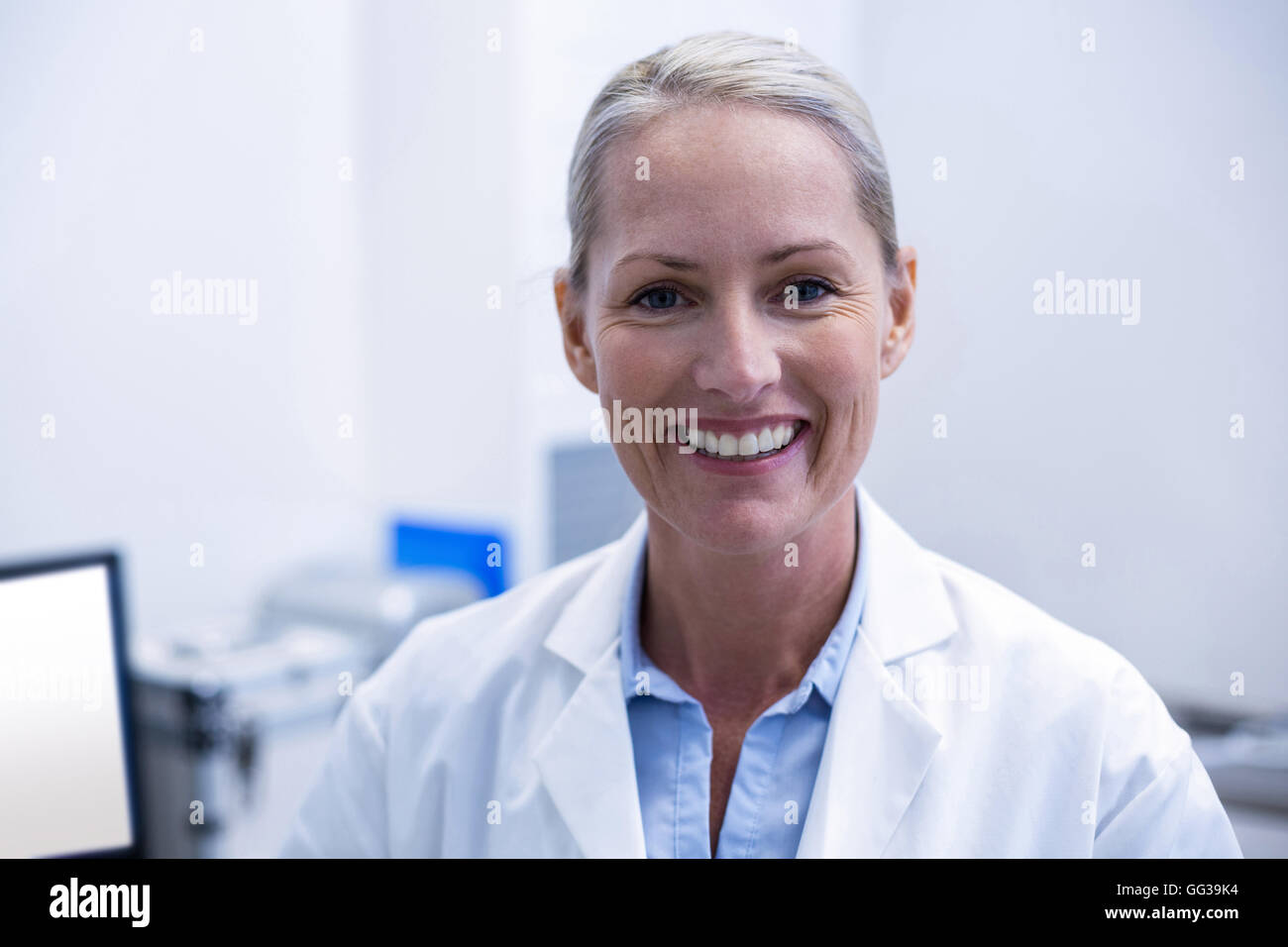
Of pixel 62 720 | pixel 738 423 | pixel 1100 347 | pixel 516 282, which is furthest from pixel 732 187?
pixel 516 282

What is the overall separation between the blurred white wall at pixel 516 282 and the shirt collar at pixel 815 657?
0.65 meters

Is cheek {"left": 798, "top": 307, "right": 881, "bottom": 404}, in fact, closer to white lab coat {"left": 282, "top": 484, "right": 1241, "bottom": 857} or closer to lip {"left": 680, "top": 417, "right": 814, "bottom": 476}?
lip {"left": 680, "top": 417, "right": 814, "bottom": 476}

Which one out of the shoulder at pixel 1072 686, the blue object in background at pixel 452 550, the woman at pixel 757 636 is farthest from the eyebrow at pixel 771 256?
the blue object in background at pixel 452 550

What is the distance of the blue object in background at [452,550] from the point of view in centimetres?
230

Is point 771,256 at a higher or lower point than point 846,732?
higher

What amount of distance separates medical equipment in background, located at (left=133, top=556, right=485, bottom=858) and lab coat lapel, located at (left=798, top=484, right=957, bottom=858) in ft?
3.57

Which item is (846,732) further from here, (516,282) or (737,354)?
(516,282)

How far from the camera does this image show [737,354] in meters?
0.74

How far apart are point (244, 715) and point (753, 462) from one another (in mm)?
1244

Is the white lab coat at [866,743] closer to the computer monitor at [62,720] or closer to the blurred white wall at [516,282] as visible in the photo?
the computer monitor at [62,720]

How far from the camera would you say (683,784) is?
2.78ft
